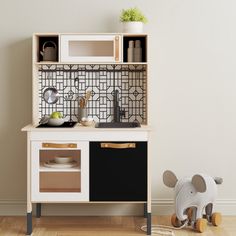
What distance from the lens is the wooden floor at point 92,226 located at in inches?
163

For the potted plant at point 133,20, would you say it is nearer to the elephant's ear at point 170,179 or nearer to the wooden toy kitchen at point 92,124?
the wooden toy kitchen at point 92,124

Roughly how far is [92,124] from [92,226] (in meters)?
0.81

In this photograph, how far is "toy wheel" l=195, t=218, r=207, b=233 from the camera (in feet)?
13.6

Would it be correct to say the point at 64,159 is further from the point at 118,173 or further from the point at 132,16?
the point at 132,16

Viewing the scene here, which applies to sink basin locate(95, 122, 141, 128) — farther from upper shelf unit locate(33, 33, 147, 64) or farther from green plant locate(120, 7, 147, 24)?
green plant locate(120, 7, 147, 24)

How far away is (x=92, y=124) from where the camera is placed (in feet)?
14.5

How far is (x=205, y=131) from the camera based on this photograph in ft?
15.3

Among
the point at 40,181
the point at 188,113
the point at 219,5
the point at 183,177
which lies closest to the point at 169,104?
the point at 188,113

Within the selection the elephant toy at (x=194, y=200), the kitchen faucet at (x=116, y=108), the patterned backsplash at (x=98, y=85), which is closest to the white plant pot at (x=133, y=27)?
the patterned backsplash at (x=98, y=85)

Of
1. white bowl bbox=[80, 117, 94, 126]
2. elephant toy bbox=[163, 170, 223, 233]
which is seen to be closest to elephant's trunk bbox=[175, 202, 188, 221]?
elephant toy bbox=[163, 170, 223, 233]

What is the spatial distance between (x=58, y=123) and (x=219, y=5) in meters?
1.66

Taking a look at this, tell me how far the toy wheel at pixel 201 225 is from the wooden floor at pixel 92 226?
0.04 metres

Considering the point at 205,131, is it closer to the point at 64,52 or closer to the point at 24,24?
the point at 64,52

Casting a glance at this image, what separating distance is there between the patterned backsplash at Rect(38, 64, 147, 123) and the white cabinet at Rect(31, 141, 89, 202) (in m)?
0.58
